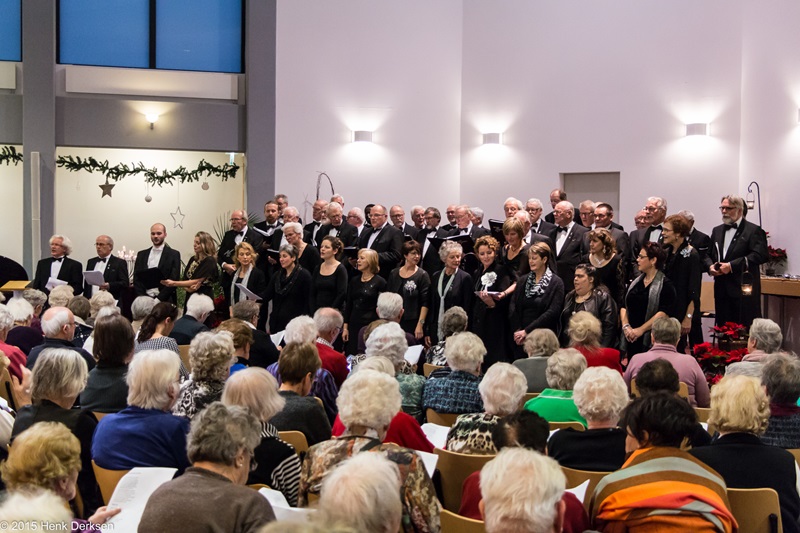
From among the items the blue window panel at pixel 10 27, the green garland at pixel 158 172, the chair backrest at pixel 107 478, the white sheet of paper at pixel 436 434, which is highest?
the blue window panel at pixel 10 27

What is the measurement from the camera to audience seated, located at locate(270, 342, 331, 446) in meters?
4.14

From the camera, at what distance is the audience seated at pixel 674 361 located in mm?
5352

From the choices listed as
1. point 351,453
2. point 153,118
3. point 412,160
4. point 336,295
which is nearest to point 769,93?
point 412,160

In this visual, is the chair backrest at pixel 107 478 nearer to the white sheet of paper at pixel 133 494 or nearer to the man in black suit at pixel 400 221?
the white sheet of paper at pixel 133 494

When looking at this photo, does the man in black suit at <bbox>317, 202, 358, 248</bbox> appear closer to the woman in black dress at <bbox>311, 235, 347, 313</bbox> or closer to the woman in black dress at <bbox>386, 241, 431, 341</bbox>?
the woman in black dress at <bbox>311, 235, 347, 313</bbox>

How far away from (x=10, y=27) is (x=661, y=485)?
12.8 m

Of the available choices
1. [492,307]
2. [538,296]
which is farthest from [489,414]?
[492,307]

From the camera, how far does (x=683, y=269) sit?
25.4ft

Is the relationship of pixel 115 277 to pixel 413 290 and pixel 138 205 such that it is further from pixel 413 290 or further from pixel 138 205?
pixel 138 205

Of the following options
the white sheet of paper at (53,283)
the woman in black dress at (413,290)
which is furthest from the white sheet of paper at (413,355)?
the white sheet of paper at (53,283)

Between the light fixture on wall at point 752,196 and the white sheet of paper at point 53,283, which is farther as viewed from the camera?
the light fixture on wall at point 752,196

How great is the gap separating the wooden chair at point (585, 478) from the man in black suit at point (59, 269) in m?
8.35

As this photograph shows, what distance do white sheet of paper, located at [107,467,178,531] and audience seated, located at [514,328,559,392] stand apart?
8.90 ft

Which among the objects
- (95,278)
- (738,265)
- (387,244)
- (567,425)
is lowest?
(567,425)
